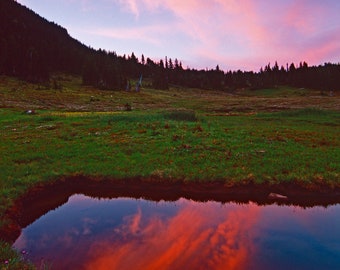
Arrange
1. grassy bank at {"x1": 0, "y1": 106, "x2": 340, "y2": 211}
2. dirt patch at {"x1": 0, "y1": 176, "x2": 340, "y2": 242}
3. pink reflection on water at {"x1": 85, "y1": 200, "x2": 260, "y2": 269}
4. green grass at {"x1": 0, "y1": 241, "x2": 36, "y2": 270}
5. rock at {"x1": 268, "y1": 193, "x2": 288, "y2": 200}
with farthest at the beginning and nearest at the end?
grassy bank at {"x1": 0, "y1": 106, "x2": 340, "y2": 211}, rock at {"x1": 268, "y1": 193, "x2": 288, "y2": 200}, dirt patch at {"x1": 0, "y1": 176, "x2": 340, "y2": 242}, pink reflection on water at {"x1": 85, "y1": 200, "x2": 260, "y2": 269}, green grass at {"x1": 0, "y1": 241, "x2": 36, "y2": 270}

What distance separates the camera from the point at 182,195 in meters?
16.5

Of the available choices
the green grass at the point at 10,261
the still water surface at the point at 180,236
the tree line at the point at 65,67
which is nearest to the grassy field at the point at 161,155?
the still water surface at the point at 180,236

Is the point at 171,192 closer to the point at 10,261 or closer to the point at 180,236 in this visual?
the point at 180,236

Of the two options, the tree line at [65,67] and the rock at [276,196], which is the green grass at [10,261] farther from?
the tree line at [65,67]

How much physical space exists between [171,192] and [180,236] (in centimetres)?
457

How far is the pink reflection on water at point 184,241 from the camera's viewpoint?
10.3 meters

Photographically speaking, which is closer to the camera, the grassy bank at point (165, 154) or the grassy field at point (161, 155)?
the grassy field at point (161, 155)

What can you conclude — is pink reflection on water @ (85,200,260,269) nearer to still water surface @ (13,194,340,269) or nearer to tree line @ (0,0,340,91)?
still water surface @ (13,194,340,269)

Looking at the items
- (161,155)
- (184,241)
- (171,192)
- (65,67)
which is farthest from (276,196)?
(65,67)

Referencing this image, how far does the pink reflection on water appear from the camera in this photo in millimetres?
10258

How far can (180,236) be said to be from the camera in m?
12.2

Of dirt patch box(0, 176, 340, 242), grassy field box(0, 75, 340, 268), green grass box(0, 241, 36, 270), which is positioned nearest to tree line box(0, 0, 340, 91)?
grassy field box(0, 75, 340, 268)

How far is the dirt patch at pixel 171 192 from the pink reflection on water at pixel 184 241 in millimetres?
1279

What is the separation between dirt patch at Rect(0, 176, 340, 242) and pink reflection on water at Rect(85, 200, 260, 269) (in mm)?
1279
